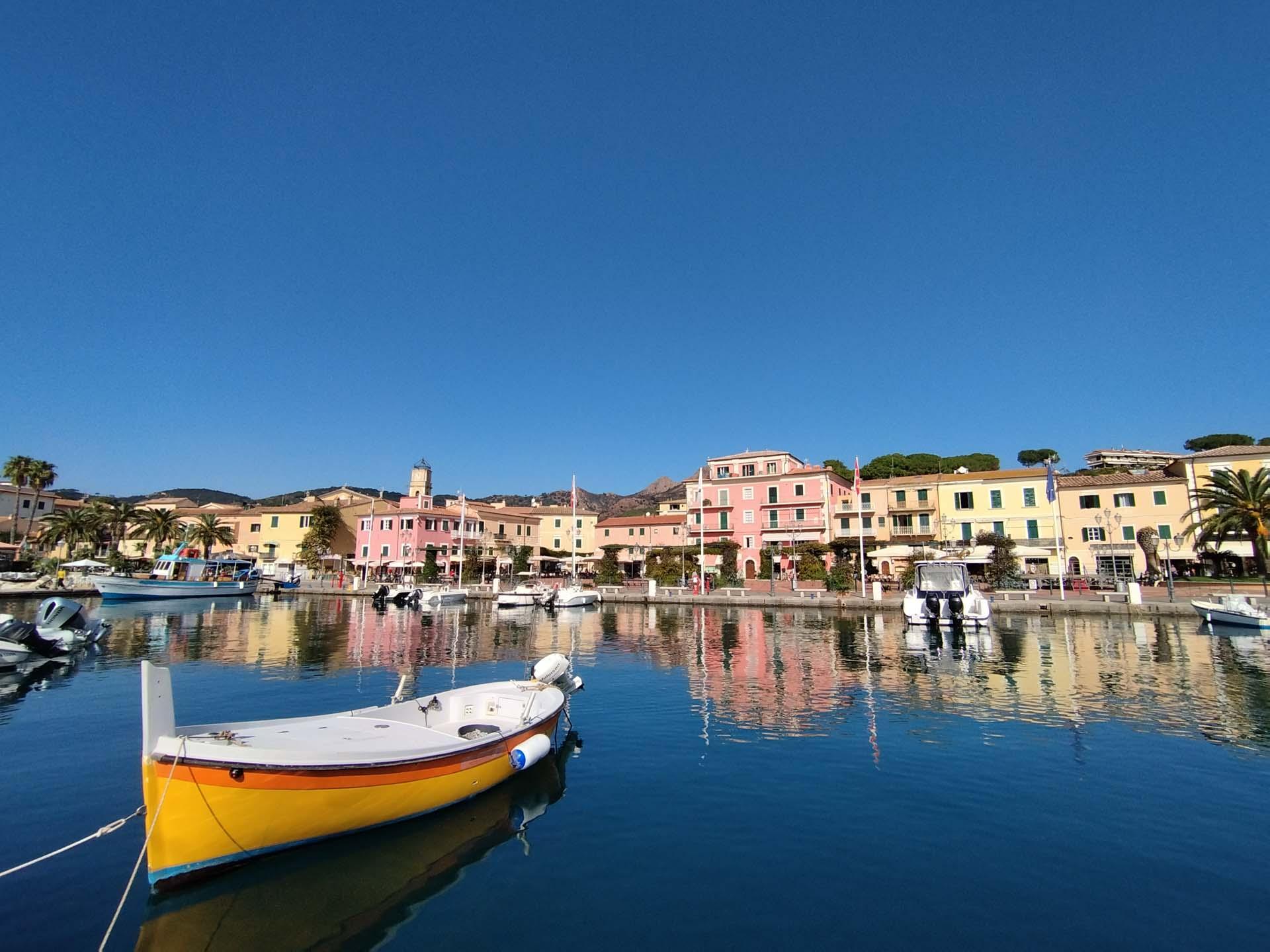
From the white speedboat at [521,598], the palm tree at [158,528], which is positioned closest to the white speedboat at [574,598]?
the white speedboat at [521,598]

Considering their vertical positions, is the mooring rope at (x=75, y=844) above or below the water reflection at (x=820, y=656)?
above

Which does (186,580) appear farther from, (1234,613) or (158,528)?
(1234,613)

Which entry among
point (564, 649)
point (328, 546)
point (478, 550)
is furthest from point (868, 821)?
point (328, 546)

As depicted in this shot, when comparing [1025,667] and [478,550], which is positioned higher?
[478,550]

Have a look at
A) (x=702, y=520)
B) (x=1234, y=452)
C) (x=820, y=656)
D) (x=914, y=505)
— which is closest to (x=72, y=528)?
(x=702, y=520)

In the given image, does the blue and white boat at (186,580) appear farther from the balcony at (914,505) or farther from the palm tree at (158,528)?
the balcony at (914,505)

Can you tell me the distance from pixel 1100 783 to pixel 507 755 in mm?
10490

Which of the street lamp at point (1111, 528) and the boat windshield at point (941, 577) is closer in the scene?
the boat windshield at point (941, 577)

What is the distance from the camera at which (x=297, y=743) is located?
9.44 m

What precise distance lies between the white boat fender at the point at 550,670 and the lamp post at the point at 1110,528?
56.5 m

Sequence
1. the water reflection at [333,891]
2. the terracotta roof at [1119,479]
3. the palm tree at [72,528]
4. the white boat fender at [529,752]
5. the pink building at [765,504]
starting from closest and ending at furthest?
the water reflection at [333,891]
the white boat fender at [529,752]
the terracotta roof at [1119,479]
the pink building at [765,504]
the palm tree at [72,528]

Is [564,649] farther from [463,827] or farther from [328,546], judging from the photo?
[328,546]

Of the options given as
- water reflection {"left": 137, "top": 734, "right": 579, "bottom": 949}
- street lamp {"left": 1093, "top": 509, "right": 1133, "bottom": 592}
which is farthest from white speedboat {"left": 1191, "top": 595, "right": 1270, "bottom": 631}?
water reflection {"left": 137, "top": 734, "right": 579, "bottom": 949}

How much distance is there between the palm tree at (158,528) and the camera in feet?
264
